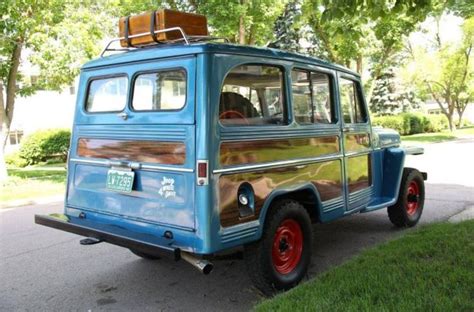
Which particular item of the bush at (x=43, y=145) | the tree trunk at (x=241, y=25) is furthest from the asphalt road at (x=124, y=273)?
the bush at (x=43, y=145)

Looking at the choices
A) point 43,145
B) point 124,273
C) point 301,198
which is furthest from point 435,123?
point 124,273

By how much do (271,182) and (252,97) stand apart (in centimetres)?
84

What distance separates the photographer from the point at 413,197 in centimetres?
709

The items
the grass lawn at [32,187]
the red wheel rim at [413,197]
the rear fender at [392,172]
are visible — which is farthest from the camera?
the grass lawn at [32,187]

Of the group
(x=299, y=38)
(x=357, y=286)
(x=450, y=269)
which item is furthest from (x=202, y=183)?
(x=299, y=38)

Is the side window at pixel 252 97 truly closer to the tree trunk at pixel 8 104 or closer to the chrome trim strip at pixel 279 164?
the chrome trim strip at pixel 279 164

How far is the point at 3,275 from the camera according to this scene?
17.7ft

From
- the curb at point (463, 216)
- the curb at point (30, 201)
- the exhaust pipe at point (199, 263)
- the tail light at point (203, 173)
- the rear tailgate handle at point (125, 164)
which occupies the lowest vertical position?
the curb at point (463, 216)

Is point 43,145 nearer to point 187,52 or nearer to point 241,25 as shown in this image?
point 241,25

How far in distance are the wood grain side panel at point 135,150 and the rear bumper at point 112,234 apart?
2.14ft

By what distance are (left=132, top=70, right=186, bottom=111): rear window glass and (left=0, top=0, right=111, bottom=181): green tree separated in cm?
866

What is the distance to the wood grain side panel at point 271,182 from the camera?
3.96 metres

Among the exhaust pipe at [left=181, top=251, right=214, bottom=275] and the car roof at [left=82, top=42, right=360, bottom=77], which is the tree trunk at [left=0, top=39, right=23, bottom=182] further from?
the exhaust pipe at [left=181, top=251, right=214, bottom=275]

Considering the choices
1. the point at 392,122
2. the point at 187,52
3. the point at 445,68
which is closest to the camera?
the point at 187,52
